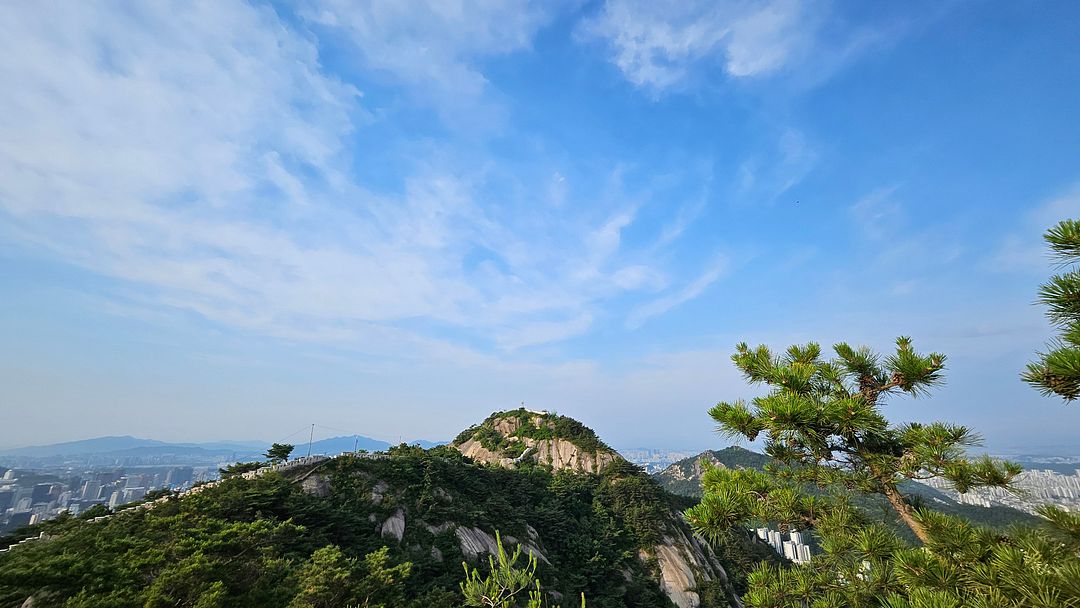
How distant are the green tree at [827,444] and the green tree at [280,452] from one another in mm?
20028

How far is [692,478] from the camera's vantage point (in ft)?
326

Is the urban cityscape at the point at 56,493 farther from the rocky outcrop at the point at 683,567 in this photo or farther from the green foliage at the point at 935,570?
the green foliage at the point at 935,570

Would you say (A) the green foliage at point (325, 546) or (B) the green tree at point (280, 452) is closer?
(A) the green foliage at point (325, 546)

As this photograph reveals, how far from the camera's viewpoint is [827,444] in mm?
5133

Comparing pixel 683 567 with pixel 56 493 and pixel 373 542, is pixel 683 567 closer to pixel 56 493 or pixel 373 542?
pixel 373 542

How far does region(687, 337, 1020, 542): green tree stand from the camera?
452cm

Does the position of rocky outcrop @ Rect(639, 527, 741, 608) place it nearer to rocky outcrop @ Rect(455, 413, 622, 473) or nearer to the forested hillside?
the forested hillside

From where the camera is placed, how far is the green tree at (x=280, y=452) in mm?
18753

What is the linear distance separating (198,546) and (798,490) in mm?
13714

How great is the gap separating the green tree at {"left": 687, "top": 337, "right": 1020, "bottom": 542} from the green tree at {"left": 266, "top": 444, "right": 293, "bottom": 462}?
65.7 ft

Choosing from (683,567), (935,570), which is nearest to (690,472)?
(683,567)

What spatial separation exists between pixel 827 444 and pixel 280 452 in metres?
21.9

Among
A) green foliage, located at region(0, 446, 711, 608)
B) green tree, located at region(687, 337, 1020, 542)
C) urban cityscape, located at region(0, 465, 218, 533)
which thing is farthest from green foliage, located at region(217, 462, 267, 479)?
urban cityscape, located at region(0, 465, 218, 533)

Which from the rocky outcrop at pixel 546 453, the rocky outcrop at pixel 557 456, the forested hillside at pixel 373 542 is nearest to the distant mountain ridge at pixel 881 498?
the forested hillside at pixel 373 542
